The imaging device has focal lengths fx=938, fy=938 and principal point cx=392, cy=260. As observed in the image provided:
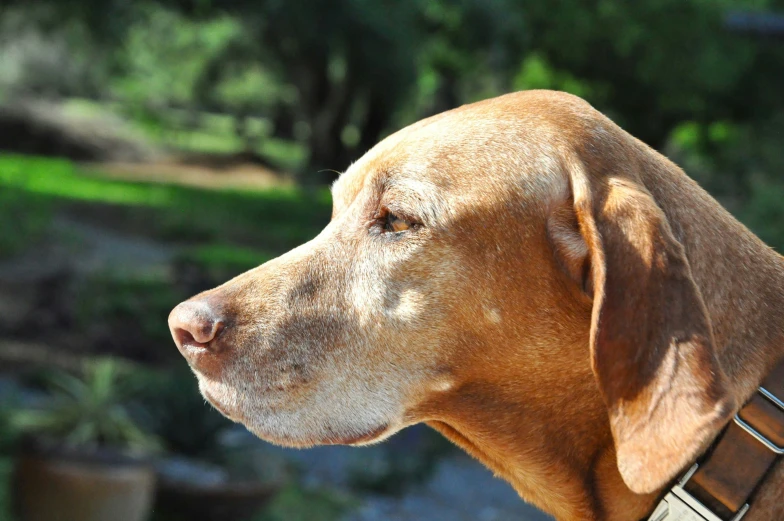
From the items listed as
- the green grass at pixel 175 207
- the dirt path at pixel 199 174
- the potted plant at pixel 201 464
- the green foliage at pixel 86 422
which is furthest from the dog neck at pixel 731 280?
the dirt path at pixel 199 174

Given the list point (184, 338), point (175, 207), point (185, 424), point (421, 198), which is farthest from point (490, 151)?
point (175, 207)

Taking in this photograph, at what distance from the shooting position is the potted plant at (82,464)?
5754 mm

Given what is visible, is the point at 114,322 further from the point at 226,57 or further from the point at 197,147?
the point at 197,147

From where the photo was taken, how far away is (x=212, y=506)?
21.1 ft

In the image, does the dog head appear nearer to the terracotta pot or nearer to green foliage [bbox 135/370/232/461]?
the terracotta pot

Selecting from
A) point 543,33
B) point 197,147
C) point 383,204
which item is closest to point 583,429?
point 383,204

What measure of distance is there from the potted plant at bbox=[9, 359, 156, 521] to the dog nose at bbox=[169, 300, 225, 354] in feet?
12.2

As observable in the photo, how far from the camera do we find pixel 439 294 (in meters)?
2.31

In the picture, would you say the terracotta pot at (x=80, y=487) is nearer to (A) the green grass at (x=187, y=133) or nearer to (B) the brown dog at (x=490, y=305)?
(B) the brown dog at (x=490, y=305)

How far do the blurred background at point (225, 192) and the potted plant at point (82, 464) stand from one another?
0.01m

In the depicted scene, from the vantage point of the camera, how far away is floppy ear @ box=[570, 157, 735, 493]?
1.92 m

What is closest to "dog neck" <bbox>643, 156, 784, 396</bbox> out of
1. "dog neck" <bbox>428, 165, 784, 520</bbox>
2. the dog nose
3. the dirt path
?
"dog neck" <bbox>428, 165, 784, 520</bbox>

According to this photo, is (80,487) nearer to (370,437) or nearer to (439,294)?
(370,437)

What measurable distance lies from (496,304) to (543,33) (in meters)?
19.0
